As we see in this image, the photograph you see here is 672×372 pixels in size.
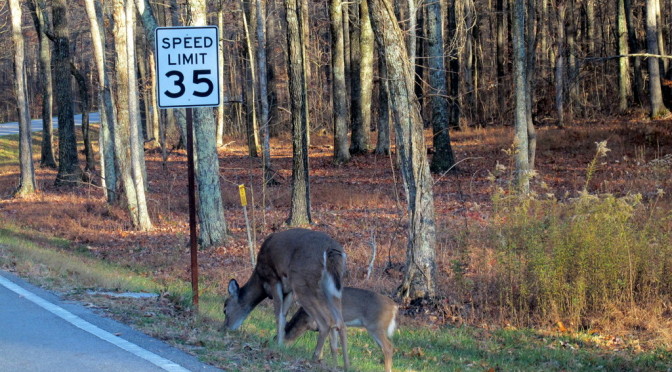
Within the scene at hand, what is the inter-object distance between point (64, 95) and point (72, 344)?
27.1m

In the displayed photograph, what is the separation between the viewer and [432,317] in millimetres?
12016

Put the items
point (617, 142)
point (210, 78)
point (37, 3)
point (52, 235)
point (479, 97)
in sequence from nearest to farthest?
point (210, 78)
point (52, 235)
point (617, 142)
point (37, 3)
point (479, 97)

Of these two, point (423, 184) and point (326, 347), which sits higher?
point (423, 184)

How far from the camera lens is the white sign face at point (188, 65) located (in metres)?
9.59

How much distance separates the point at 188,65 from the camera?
31.8ft

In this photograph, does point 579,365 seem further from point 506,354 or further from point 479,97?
point 479,97

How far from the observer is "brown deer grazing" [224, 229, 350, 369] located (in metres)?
8.12

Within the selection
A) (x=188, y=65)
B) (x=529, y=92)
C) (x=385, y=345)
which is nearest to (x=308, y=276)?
(x=385, y=345)

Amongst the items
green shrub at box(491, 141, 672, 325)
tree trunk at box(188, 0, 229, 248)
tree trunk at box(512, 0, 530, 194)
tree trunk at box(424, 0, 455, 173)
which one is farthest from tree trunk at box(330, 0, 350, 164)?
green shrub at box(491, 141, 672, 325)

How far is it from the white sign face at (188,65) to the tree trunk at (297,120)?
9902 millimetres

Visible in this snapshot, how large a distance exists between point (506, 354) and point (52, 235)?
15.0 metres

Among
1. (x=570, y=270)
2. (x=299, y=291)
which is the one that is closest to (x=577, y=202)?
(x=570, y=270)

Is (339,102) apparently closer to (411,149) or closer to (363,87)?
(363,87)

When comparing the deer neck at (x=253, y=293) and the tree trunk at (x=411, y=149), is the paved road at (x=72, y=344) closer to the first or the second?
the deer neck at (x=253, y=293)
